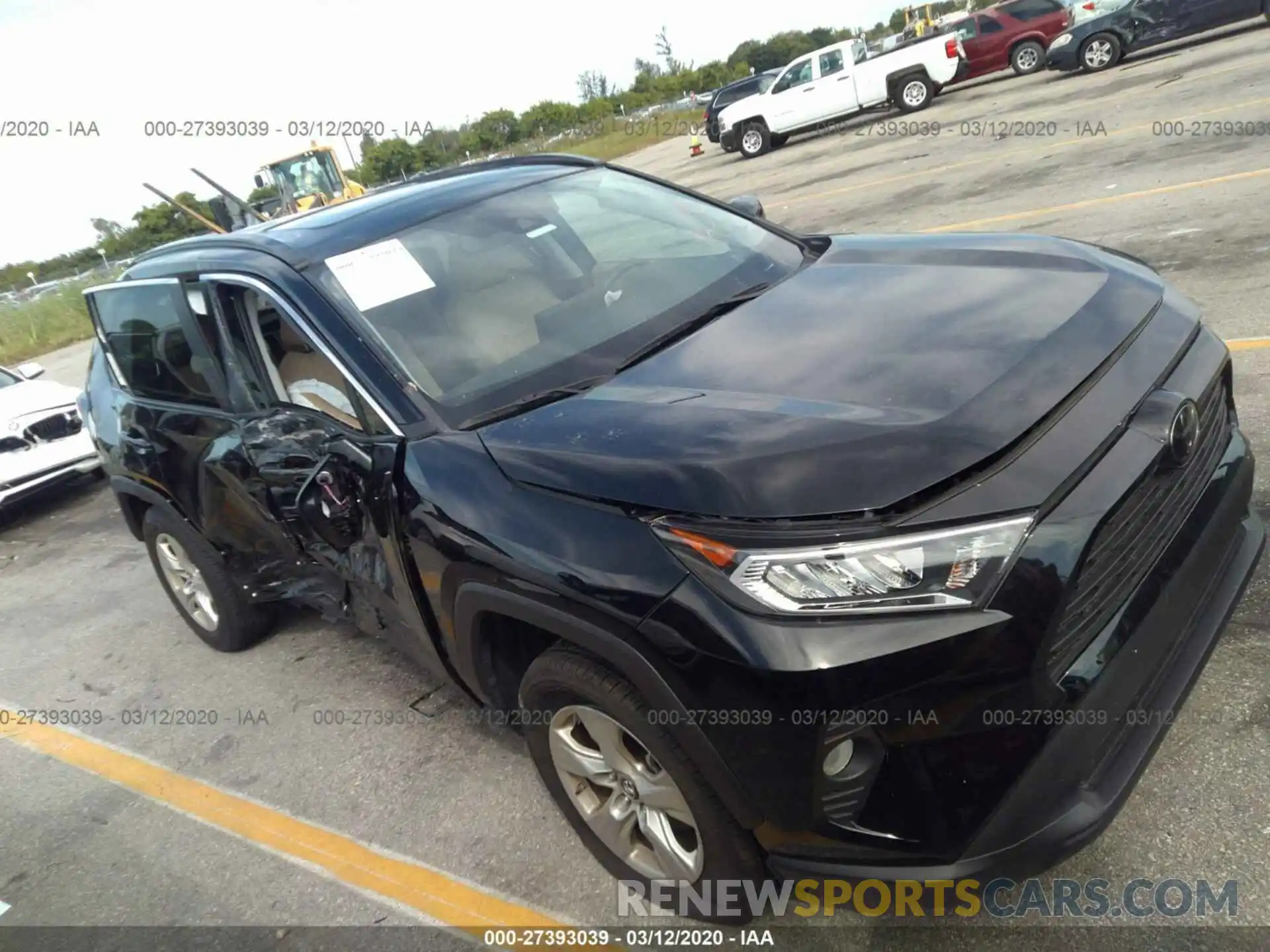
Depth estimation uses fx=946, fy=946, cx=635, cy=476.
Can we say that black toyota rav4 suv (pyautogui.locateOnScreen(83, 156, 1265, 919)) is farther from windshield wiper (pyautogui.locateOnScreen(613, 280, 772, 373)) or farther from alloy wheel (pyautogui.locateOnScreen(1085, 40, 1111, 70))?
alloy wheel (pyautogui.locateOnScreen(1085, 40, 1111, 70))

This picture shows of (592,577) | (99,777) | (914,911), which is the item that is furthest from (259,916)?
(914,911)

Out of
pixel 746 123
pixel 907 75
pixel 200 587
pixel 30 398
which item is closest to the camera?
pixel 200 587

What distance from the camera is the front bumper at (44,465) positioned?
778 centimetres

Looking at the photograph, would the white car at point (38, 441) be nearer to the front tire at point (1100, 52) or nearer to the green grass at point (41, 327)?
the green grass at point (41, 327)

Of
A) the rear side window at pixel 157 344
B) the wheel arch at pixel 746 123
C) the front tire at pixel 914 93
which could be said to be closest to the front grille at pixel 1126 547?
the rear side window at pixel 157 344

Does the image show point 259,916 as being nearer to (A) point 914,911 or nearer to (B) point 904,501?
(A) point 914,911

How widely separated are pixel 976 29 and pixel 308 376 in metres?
24.2

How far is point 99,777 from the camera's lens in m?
4.00

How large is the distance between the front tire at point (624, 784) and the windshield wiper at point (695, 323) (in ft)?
3.09

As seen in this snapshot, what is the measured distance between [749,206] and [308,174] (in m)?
22.8

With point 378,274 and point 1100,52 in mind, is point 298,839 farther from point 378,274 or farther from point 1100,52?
point 1100,52

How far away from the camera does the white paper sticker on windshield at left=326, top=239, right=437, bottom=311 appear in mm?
3041

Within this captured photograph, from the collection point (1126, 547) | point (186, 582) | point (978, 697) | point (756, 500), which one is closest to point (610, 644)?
point (756, 500)

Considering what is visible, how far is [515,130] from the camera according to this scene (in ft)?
195
